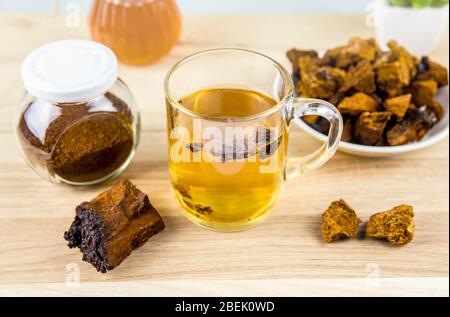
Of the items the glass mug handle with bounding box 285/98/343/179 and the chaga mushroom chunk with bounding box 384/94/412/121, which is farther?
the chaga mushroom chunk with bounding box 384/94/412/121

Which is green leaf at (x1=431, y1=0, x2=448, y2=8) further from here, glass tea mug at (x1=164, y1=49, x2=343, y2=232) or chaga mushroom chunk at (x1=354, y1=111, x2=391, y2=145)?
glass tea mug at (x1=164, y1=49, x2=343, y2=232)

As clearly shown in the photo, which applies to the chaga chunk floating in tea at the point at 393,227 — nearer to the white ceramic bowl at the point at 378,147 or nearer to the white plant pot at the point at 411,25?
the white ceramic bowl at the point at 378,147

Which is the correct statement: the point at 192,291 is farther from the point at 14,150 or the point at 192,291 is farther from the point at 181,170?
the point at 14,150

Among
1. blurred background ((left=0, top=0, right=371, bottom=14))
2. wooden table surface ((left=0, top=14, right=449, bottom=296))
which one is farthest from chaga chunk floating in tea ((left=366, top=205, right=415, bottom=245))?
blurred background ((left=0, top=0, right=371, bottom=14))

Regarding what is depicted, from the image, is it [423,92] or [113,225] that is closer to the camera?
[113,225]

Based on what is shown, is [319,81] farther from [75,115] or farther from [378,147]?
[75,115]

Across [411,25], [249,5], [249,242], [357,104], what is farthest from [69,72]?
[249,5]

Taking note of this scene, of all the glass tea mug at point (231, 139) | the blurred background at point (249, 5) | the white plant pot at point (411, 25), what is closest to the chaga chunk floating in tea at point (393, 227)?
the glass tea mug at point (231, 139)

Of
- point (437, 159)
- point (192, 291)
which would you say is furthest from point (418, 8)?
point (192, 291)
